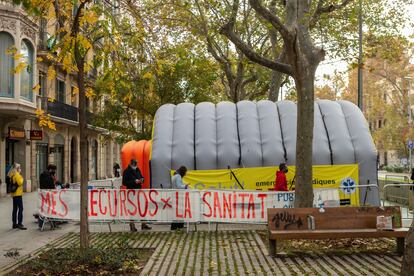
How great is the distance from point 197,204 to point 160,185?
3168 mm

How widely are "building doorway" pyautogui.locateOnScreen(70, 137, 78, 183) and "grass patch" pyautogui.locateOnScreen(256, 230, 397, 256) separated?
29755mm

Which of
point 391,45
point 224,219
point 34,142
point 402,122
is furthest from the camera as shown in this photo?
point 402,122

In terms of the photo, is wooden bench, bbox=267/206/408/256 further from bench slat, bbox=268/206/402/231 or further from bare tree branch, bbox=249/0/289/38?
bare tree branch, bbox=249/0/289/38

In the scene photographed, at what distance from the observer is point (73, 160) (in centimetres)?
3912

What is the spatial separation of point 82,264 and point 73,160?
32.1 meters

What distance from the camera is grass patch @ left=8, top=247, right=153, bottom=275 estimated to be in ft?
25.8

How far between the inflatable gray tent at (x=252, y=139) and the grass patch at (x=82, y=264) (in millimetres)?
7141

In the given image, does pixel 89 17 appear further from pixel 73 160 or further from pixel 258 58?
pixel 73 160

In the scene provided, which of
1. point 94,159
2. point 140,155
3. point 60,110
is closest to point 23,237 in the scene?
point 140,155

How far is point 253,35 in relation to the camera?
2678cm

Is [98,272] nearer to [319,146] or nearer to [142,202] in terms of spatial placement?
[142,202]

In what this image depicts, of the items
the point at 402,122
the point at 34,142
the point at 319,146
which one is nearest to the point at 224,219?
the point at 319,146

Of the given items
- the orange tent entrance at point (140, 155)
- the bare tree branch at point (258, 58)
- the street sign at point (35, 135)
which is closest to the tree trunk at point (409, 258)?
the bare tree branch at point (258, 58)

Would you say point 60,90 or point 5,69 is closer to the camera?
point 5,69
